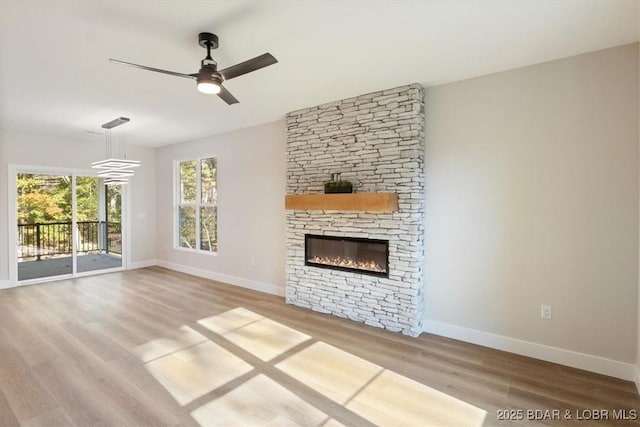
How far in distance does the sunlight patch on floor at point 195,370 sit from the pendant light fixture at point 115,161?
137 inches

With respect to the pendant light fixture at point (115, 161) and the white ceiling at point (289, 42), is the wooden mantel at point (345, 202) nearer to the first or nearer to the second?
the white ceiling at point (289, 42)

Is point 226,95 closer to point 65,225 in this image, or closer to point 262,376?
point 262,376

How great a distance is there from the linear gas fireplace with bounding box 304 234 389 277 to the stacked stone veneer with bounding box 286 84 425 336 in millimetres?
80

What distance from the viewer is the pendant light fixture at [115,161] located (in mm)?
5188

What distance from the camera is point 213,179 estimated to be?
6.30 metres

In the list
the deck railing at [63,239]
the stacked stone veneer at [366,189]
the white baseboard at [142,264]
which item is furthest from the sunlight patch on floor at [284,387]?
the deck railing at [63,239]

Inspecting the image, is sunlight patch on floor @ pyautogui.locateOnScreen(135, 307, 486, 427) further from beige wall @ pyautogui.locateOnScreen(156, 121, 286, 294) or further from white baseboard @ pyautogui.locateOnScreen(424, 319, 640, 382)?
beige wall @ pyautogui.locateOnScreen(156, 121, 286, 294)

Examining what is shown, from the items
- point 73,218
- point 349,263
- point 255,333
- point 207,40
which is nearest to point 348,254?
point 349,263

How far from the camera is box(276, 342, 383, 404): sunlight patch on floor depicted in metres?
2.56

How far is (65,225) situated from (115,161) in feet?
8.42

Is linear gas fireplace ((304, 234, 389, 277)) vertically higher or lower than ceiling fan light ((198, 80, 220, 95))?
lower

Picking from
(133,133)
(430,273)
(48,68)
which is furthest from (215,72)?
(133,133)

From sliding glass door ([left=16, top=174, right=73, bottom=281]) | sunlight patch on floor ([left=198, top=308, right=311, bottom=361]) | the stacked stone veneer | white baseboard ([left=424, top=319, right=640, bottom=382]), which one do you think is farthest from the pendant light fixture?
white baseboard ([left=424, top=319, right=640, bottom=382])

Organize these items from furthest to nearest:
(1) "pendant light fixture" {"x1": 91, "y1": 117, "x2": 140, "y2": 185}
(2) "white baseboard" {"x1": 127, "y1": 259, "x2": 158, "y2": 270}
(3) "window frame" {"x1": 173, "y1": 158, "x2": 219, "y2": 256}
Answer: (2) "white baseboard" {"x1": 127, "y1": 259, "x2": 158, "y2": 270}, (3) "window frame" {"x1": 173, "y1": 158, "x2": 219, "y2": 256}, (1) "pendant light fixture" {"x1": 91, "y1": 117, "x2": 140, "y2": 185}
